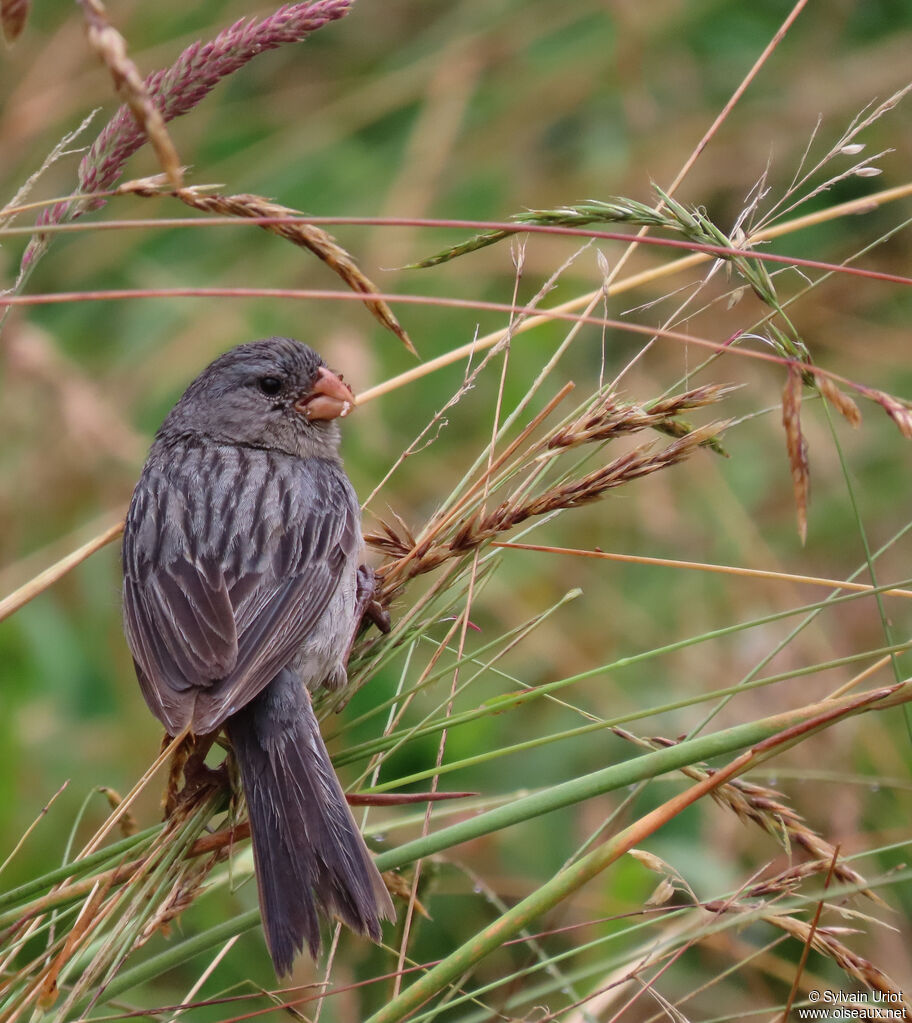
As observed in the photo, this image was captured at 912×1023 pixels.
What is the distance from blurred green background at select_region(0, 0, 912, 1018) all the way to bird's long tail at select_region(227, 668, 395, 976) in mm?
1170

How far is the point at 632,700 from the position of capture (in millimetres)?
4387

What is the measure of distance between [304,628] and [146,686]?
37 centimetres

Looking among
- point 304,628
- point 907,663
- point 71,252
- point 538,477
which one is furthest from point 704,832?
point 71,252

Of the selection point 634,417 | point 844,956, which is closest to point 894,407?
point 634,417

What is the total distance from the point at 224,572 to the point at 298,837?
0.76 m

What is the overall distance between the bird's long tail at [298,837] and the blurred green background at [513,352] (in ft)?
3.84

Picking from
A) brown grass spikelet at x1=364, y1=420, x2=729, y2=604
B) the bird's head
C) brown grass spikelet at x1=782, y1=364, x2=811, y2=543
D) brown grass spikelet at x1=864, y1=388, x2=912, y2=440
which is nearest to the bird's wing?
the bird's head

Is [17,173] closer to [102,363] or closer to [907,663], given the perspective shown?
[102,363]

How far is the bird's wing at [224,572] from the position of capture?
8.87 ft

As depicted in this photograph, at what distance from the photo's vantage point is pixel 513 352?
16.5ft

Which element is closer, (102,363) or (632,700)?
(632,700)

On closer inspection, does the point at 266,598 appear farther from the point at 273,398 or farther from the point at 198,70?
the point at 198,70

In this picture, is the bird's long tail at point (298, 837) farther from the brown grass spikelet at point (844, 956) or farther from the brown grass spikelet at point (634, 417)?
the brown grass spikelet at point (634, 417)

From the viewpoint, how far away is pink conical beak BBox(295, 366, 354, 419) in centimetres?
343
